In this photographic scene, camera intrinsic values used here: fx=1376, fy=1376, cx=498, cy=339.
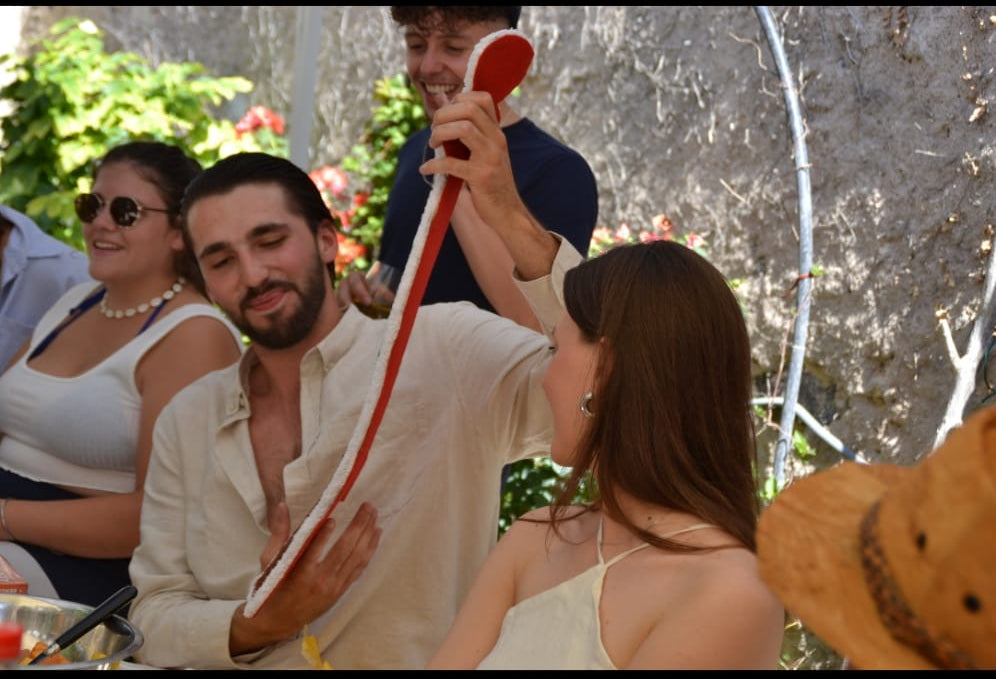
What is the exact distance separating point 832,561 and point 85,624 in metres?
1.12

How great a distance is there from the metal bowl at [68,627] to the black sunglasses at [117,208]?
139cm

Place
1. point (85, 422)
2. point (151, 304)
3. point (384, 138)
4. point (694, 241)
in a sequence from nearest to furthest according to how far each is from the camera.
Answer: point (85, 422) < point (151, 304) < point (694, 241) < point (384, 138)

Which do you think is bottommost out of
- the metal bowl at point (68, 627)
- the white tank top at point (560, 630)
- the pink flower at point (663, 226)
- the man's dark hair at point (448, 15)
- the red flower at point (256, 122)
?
the metal bowl at point (68, 627)

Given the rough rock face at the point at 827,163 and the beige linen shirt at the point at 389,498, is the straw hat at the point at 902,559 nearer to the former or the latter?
the beige linen shirt at the point at 389,498

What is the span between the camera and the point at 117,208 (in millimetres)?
3262

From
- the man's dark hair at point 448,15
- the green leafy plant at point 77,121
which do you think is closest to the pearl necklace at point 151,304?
the man's dark hair at point 448,15

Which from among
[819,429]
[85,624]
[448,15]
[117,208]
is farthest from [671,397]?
[819,429]

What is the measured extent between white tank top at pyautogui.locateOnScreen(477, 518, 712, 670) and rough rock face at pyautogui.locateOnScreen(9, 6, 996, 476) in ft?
Result: 5.17

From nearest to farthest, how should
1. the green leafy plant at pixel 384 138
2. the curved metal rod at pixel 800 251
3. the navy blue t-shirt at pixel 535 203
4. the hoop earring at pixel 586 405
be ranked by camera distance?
the hoop earring at pixel 586 405 → the navy blue t-shirt at pixel 535 203 → the curved metal rod at pixel 800 251 → the green leafy plant at pixel 384 138

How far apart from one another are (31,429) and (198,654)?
3.33 ft

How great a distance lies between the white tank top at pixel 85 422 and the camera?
3.00 metres

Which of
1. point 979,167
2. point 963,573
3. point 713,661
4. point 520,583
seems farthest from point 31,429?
point 963,573

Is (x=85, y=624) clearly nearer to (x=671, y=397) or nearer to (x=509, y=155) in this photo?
(x=671, y=397)

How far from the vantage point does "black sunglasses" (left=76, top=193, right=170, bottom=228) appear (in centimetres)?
325
